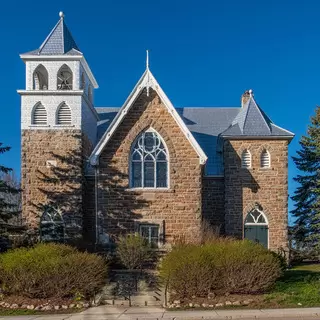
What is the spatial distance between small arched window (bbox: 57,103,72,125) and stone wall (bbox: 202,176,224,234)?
8.01 meters

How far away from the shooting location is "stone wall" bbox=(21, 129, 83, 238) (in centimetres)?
2548

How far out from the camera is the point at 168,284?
18.0 metres

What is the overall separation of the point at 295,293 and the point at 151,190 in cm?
940

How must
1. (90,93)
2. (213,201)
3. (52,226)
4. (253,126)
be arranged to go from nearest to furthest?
(52,226) → (213,201) → (253,126) → (90,93)

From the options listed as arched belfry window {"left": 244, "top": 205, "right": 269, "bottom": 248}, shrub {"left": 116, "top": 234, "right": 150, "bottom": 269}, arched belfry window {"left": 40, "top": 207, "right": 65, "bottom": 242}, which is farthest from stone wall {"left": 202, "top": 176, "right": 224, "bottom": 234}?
arched belfry window {"left": 40, "top": 207, "right": 65, "bottom": 242}

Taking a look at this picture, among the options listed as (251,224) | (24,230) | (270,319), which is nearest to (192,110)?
(251,224)

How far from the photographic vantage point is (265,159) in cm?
2722

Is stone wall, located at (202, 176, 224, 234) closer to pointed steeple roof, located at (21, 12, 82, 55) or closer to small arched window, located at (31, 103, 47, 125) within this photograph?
small arched window, located at (31, 103, 47, 125)

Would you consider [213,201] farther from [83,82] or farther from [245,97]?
[83,82]

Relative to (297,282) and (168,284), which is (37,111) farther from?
(297,282)

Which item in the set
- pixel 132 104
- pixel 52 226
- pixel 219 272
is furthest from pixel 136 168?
pixel 219 272

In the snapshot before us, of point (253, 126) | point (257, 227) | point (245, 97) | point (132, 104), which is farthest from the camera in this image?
point (245, 97)

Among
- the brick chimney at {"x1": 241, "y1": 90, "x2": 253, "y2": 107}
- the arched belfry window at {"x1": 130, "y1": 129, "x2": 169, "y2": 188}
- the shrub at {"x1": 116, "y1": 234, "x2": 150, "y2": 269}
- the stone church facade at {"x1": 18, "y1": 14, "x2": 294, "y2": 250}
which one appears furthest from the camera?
the brick chimney at {"x1": 241, "y1": 90, "x2": 253, "y2": 107}

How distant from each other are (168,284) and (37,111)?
12.8 meters
